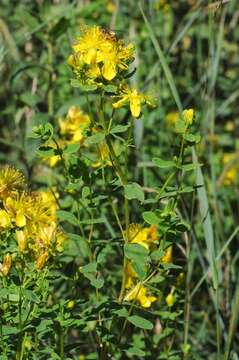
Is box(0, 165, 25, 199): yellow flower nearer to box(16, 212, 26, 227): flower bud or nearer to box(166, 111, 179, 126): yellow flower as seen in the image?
box(16, 212, 26, 227): flower bud

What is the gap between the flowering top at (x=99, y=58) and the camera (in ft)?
4.44

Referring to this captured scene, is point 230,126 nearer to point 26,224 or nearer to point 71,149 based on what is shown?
point 71,149

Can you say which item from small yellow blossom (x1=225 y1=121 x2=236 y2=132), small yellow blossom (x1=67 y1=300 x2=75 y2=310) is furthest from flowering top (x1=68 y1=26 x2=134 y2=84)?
small yellow blossom (x1=225 y1=121 x2=236 y2=132)

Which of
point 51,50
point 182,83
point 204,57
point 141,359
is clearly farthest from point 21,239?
point 204,57

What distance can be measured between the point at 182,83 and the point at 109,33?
163 cm

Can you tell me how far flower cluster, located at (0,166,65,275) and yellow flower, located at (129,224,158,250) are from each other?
0.16m

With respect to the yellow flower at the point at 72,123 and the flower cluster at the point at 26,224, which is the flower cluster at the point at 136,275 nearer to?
the flower cluster at the point at 26,224

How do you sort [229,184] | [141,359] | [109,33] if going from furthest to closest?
[229,184] → [141,359] → [109,33]

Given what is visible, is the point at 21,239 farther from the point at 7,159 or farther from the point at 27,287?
the point at 7,159

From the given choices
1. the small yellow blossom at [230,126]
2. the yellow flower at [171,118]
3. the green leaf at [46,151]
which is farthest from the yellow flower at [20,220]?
the small yellow blossom at [230,126]

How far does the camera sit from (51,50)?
7.75 ft

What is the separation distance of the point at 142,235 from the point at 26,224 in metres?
0.30

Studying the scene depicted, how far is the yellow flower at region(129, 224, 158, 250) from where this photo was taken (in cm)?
153

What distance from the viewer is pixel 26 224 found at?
1382mm
